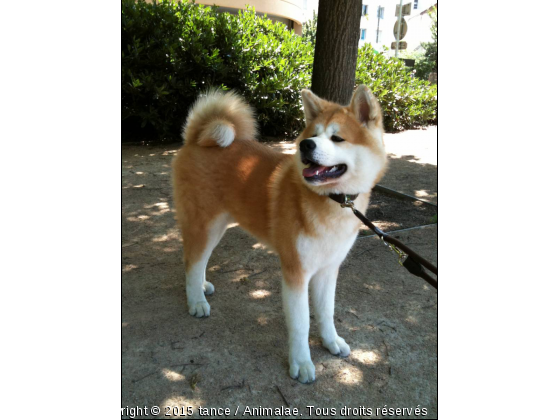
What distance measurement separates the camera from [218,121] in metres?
3.19

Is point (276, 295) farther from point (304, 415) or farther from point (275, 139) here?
point (275, 139)

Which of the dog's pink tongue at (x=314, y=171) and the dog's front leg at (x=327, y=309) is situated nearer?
the dog's pink tongue at (x=314, y=171)

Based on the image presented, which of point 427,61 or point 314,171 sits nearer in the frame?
point 314,171

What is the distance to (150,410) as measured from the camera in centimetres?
242

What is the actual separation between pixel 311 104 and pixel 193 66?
6.39 meters

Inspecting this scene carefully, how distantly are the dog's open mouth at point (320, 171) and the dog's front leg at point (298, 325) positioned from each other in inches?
26.5

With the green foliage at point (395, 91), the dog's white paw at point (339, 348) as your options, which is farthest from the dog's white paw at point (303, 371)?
the green foliage at point (395, 91)

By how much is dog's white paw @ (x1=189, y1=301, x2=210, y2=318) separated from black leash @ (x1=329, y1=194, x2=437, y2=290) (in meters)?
1.50

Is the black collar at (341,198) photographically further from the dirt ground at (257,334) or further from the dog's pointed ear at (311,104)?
the dirt ground at (257,334)

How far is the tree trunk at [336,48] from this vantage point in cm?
451

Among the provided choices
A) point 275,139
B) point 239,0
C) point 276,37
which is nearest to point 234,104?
point 275,139

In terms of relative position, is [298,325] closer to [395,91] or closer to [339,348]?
[339,348]

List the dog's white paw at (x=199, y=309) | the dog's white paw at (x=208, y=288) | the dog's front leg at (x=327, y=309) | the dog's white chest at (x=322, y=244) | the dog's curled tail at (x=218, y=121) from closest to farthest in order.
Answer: the dog's white chest at (x=322, y=244)
the dog's front leg at (x=327, y=309)
the dog's curled tail at (x=218, y=121)
the dog's white paw at (x=199, y=309)
the dog's white paw at (x=208, y=288)

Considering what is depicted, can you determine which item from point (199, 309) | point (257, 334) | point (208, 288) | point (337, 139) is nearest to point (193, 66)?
point (208, 288)
